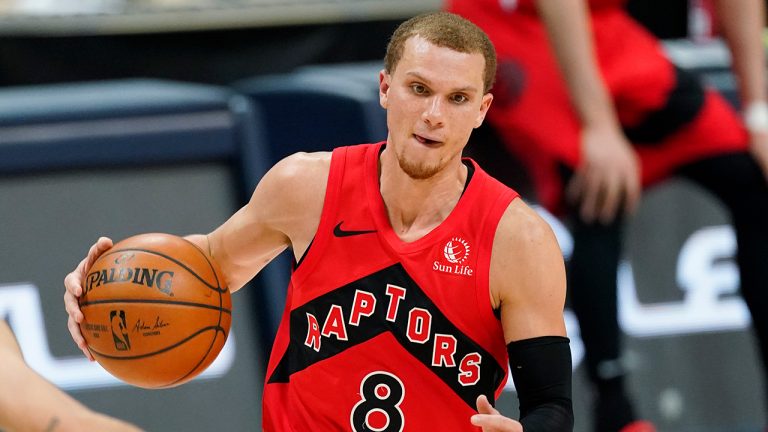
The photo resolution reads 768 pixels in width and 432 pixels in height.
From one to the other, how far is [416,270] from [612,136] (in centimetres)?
146

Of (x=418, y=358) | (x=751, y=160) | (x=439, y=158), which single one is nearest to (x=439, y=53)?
(x=439, y=158)

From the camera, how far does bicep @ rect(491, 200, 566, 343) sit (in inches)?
133

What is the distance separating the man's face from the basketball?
69 cm

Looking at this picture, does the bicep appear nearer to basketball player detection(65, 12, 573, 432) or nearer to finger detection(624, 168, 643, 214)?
basketball player detection(65, 12, 573, 432)

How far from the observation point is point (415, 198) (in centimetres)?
357

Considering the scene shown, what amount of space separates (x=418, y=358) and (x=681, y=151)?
1.88m

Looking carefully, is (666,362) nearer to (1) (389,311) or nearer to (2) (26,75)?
(1) (389,311)

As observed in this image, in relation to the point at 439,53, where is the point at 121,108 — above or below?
above

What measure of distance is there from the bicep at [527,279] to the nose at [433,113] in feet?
1.16

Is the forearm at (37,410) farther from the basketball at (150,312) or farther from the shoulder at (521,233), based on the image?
the shoulder at (521,233)

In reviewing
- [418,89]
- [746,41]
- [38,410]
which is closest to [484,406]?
[418,89]

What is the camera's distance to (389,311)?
3.52 meters

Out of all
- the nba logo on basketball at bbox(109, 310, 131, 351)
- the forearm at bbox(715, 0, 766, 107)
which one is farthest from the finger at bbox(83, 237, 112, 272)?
the forearm at bbox(715, 0, 766, 107)

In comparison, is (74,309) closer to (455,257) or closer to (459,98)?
(455,257)
